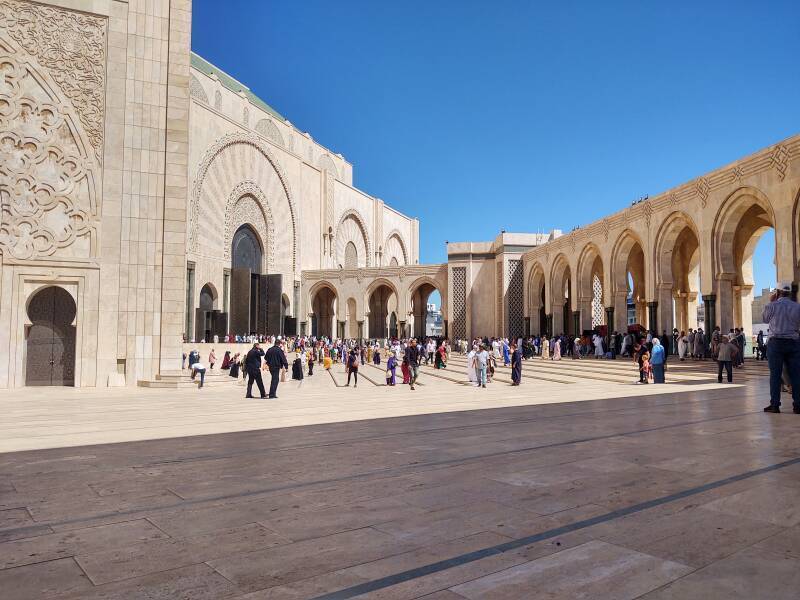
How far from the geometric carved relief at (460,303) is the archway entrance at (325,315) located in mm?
9262

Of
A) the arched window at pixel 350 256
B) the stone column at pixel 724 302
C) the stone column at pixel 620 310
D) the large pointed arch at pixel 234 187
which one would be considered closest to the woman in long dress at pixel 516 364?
the stone column at pixel 724 302

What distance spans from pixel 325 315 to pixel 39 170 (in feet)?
82.3

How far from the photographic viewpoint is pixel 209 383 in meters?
11.2

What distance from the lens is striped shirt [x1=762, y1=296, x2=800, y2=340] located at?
4.50 m

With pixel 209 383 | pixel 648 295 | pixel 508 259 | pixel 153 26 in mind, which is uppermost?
pixel 153 26

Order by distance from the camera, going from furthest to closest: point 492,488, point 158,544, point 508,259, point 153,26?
point 508,259 → point 153,26 → point 492,488 → point 158,544

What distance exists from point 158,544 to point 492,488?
133 cm

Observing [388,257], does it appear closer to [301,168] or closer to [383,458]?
[301,168]

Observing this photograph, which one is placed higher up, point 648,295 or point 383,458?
point 648,295

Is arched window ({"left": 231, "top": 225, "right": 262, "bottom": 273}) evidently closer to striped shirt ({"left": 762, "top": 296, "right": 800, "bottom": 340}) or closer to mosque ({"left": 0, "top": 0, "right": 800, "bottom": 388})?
mosque ({"left": 0, "top": 0, "right": 800, "bottom": 388})

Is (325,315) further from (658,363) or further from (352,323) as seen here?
(658,363)

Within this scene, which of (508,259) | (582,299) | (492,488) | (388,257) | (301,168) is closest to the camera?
(492,488)

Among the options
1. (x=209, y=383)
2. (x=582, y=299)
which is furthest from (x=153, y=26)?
(x=582, y=299)

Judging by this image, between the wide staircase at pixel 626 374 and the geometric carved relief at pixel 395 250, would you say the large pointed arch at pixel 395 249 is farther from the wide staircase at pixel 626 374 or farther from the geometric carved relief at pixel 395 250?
the wide staircase at pixel 626 374
